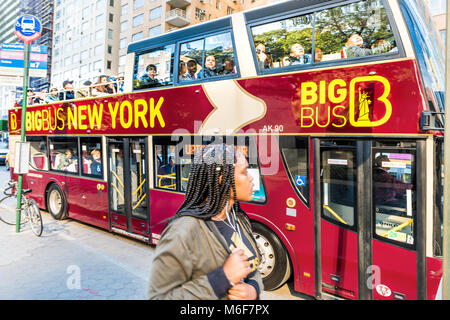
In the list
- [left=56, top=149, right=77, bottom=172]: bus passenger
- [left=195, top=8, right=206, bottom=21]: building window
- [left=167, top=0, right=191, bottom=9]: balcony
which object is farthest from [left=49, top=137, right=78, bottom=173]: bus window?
[left=195, top=8, right=206, bottom=21]: building window

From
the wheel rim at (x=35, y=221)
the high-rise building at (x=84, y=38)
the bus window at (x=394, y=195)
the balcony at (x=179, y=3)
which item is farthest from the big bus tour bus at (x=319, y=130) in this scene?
the high-rise building at (x=84, y=38)

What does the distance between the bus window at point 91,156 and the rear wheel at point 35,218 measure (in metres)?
1.37

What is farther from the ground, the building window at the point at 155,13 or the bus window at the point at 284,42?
the building window at the point at 155,13

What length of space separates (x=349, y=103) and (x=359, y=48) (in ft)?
2.35

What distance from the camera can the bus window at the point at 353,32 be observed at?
389 centimetres

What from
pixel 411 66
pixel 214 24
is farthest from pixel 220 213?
pixel 214 24

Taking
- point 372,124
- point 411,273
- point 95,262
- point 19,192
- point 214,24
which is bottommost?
point 95,262

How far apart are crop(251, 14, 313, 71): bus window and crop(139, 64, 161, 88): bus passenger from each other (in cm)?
234

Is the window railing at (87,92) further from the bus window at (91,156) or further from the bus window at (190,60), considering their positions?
the bus window at (190,60)

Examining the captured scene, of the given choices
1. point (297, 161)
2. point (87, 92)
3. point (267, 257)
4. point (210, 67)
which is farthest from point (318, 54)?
point (87, 92)

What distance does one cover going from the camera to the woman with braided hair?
4.99 feet

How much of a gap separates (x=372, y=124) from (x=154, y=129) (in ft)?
13.5

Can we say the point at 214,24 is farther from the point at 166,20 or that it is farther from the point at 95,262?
the point at 166,20

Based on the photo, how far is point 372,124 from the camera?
383cm
